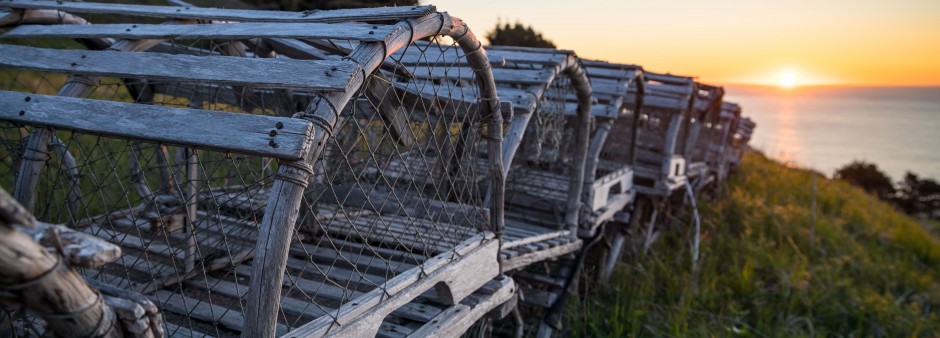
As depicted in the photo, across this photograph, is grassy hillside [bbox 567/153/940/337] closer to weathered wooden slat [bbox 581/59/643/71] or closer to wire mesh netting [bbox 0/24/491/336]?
weathered wooden slat [bbox 581/59/643/71]

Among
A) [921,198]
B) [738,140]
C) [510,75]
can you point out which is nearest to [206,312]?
[510,75]

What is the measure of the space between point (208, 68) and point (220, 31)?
368 millimetres

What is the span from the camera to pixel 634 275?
22.4ft

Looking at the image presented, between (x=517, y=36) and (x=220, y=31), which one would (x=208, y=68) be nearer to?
(x=220, y=31)

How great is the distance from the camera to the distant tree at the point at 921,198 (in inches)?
762

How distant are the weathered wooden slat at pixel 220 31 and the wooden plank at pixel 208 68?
19 cm

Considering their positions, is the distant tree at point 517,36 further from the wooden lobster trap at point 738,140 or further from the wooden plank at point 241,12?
the wooden plank at point 241,12

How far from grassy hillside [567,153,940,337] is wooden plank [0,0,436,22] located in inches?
139

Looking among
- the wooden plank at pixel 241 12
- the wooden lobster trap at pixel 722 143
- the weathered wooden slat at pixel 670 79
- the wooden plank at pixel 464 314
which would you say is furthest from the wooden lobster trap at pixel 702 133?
the wooden plank at pixel 241 12

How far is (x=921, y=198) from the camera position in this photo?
19547 mm

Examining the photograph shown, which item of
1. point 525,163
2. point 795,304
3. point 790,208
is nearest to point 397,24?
point 525,163

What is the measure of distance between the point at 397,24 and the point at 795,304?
5.76 m

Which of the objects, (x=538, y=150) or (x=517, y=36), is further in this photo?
(x=517, y=36)

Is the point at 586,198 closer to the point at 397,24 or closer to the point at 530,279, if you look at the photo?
the point at 530,279
